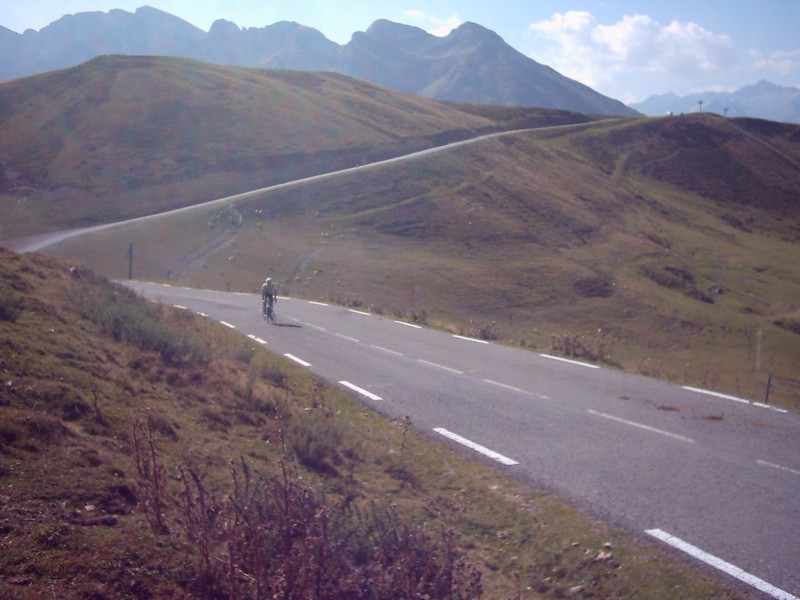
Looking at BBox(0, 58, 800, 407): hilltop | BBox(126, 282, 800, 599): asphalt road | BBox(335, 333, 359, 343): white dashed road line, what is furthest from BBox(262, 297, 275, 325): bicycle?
BBox(0, 58, 800, 407): hilltop

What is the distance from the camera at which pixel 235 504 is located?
5078 millimetres

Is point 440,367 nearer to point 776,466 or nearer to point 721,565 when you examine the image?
point 776,466

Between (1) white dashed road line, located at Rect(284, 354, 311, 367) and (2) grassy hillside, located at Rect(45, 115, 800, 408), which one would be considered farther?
(2) grassy hillside, located at Rect(45, 115, 800, 408)

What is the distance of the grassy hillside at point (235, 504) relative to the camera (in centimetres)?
441

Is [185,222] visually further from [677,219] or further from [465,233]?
[677,219]

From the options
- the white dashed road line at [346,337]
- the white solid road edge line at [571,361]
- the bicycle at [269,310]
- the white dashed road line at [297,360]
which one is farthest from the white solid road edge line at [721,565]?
the bicycle at [269,310]

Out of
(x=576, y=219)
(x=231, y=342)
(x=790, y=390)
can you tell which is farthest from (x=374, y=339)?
(x=576, y=219)

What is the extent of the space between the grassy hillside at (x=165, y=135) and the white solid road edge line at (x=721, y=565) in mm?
47530

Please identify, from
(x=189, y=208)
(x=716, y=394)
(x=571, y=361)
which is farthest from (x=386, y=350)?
(x=189, y=208)

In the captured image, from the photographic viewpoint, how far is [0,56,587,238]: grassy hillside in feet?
176

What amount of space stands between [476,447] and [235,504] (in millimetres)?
4120

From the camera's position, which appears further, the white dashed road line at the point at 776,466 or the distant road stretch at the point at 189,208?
the distant road stretch at the point at 189,208

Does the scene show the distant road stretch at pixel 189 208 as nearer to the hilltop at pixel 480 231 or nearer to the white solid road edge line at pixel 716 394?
the hilltop at pixel 480 231

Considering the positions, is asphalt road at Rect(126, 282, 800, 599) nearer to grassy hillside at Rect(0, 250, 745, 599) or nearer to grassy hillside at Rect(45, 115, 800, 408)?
grassy hillside at Rect(0, 250, 745, 599)
